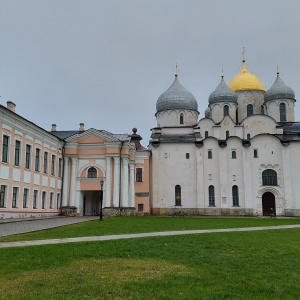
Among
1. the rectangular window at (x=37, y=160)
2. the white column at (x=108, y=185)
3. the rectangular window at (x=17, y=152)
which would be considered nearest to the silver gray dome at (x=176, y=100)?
the white column at (x=108, y=185)

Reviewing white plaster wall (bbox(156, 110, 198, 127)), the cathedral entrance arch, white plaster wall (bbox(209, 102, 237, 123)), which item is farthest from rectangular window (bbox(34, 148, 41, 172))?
white plaster wall (bbox(209, 102, 237, 123))

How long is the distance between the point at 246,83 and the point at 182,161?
641 inches

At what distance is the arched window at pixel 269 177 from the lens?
48.4 metres

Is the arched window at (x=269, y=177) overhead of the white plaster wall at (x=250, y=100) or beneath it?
beneath

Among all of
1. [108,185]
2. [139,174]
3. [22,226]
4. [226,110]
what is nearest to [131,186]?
[108,185]

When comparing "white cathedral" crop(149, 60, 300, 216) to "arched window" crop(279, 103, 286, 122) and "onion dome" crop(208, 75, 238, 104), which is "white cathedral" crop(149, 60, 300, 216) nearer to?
"arched window" crop(279, 103, 286, 122)

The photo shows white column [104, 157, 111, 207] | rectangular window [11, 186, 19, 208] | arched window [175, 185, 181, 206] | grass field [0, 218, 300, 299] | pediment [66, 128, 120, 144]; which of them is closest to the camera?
grass field [0, 218, 300, 299]

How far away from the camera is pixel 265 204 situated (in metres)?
48.5

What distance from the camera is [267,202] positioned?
159 feet

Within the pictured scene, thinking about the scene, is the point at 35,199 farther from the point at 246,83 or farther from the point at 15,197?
the point at 246,83

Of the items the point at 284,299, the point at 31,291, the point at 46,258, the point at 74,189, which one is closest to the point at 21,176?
the point at 74,189

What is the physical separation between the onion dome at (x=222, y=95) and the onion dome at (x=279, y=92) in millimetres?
4782

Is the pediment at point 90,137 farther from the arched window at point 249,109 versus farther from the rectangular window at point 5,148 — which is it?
the arched window at point 249,109

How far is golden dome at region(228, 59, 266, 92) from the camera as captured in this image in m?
56.4
